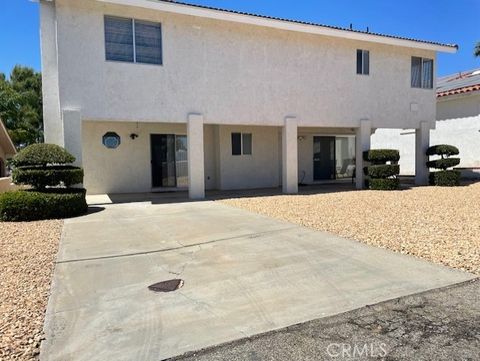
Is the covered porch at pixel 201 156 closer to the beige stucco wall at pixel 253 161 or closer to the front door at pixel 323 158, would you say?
the beige stucco wall at pixel 253 161

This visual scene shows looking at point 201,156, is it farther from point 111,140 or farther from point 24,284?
point 24,284

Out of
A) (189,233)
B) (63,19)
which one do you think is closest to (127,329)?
(189,233)

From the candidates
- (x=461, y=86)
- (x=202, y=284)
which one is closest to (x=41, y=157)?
(x=202, y=284)

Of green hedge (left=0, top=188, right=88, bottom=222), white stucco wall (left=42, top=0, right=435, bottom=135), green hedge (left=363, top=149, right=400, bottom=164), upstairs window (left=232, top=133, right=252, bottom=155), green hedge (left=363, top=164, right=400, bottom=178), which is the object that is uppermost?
white stucco wall (left=42, top=0, right=435, bottom=135)

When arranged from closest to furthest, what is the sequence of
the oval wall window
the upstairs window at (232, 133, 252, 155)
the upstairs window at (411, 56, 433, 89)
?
the oval wall window
the upstairs window at (232, 133, 252, 155)
the upstairs window at (411, 56, 433, 89)

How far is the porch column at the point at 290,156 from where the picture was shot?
14.4 meters

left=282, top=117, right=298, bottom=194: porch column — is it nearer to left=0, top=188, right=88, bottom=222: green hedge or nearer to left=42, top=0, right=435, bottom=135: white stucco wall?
left=42, top=0, right=435, bottom=135: white stucco wall

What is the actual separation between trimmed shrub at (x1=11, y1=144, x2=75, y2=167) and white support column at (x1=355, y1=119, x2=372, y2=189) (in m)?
11.3

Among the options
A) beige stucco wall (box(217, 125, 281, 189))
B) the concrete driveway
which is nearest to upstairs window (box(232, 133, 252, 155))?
beige stucco wall (box(217, 125, 281, 189))

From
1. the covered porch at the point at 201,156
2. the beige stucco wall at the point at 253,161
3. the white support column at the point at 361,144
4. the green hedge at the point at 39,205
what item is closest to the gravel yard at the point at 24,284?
the green hedge at the point at 39,205

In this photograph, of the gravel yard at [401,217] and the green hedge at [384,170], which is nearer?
the gravel yard at [401,217]

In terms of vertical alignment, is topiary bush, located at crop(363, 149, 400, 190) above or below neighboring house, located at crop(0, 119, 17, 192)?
below

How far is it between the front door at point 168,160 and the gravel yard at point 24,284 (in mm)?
7430

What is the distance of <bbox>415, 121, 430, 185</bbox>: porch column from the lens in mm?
17406
